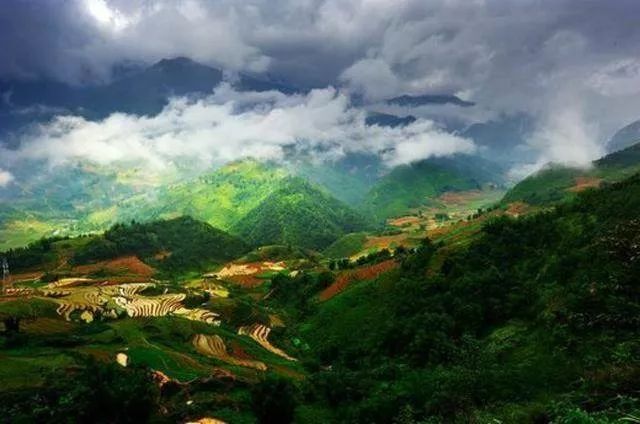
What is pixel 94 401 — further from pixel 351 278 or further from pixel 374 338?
pixel 351 278

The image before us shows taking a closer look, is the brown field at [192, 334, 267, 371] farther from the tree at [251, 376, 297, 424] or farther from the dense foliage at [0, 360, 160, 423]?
the dense foliage at [0, 360, 160, 423]

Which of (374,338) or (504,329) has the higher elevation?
(374,338)

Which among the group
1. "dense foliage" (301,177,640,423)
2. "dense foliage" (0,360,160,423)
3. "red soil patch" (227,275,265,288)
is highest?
"red soil patch" (227,275,265,288)

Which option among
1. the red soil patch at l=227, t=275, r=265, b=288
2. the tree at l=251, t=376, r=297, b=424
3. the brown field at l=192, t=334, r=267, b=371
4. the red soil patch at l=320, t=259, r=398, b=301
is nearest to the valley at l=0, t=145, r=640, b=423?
the tree at l=251, t=376, r=297, b=424

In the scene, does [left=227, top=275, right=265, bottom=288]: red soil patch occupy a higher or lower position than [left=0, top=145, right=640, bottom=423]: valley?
higher

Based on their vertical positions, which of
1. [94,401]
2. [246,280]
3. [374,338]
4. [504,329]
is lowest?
[504,329]

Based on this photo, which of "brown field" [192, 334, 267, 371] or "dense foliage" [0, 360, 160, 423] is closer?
"dense foliage" [0, 360, 160, 423]

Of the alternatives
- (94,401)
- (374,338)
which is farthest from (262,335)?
(94,401)

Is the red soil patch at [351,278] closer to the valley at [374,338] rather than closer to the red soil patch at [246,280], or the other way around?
the valley at [374,338]

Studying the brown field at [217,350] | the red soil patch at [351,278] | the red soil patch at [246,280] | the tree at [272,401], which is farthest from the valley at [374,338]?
the red soil patch at [246,280]
